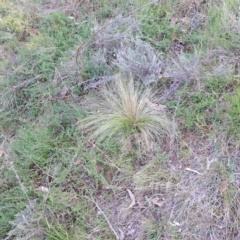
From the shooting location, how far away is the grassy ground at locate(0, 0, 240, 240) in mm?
2057

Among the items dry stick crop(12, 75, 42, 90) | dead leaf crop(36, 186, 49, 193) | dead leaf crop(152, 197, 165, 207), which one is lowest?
dead leaf crop(152, 197, 165, 207)

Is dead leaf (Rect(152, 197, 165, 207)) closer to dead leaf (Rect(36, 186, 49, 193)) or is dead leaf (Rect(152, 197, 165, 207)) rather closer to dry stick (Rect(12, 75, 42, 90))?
dead leaf (Rect(36, 186, 49, 193))

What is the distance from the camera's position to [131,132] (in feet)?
7.69

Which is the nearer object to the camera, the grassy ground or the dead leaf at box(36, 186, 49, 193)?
the grassy ground

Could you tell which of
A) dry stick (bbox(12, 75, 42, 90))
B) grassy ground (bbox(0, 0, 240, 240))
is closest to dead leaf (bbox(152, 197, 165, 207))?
grassy ground (bbox(0, 0, 240, 240))

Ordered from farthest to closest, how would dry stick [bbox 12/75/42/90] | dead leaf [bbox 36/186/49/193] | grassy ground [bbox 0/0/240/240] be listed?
dry stick [bbox 12/75/42/90] → dead leaf [bbox 36/186/49/193] → grassy ground [bbox 0/0/240/240]

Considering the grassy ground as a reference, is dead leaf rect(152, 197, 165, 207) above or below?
below

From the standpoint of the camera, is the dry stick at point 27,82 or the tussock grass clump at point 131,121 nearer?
the tussock grass clump at point 131,121

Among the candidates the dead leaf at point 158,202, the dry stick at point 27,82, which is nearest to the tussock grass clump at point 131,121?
the dead leaf at point 158,202

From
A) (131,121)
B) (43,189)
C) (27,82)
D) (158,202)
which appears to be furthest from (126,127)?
(27,82)

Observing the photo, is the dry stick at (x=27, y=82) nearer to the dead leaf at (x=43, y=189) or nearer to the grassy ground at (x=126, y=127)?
the grassy ground at (x=126, y=127)

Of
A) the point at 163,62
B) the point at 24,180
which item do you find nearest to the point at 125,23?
the point at 163,62

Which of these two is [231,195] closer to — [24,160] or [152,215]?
[152,215]

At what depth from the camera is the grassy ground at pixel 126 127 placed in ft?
6.75
